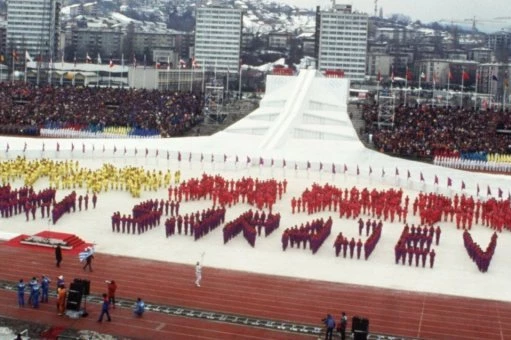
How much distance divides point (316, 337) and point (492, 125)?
1408 inches

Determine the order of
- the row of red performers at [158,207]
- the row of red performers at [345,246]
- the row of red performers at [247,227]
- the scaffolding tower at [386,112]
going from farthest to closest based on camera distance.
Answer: the scaffolding tower at [386,112]
the row of red performers at [158,207]
the row of red performers at [247,227]
the row of red performers at [345,246]

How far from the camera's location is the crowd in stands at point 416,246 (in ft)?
57.5

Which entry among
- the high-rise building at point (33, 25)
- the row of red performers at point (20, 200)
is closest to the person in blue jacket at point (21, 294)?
the row of red performers at point (20, 200)

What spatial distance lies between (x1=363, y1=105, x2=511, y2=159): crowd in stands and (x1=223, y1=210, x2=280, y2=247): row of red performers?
20.1m

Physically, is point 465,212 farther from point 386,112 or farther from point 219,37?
point 219,37

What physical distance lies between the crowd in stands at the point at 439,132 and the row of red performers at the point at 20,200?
2251cm

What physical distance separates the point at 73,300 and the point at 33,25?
110546 millimetres

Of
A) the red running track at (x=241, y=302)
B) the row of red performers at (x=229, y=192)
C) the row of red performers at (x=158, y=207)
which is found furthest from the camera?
the row of red performers at (x=229, y=192)

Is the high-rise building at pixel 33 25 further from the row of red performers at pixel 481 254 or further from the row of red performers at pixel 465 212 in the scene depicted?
the row of red performers at pixel 481 254

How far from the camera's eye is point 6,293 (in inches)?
549

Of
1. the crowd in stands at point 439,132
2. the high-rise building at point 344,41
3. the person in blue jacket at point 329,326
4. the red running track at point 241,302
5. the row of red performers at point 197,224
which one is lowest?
the red running track at point 241,302

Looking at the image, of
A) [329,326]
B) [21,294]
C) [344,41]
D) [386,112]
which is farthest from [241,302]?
[344,41]

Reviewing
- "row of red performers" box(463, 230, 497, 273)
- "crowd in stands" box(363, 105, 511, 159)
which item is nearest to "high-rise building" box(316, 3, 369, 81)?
"crowd in stands" box(363, 105, 511, 159)

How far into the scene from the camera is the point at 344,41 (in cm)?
10962
